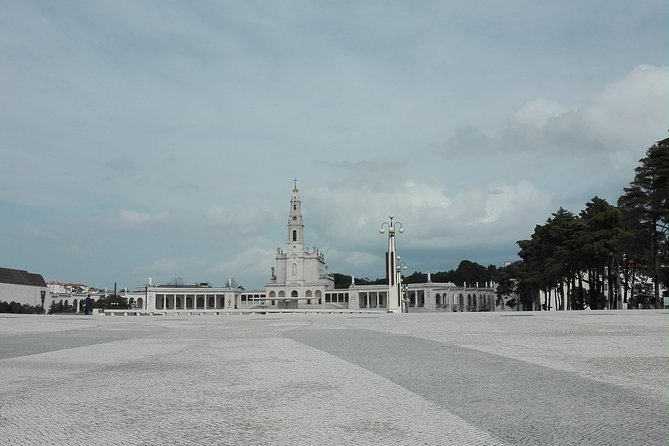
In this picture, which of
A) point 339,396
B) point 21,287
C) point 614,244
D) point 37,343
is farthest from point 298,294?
point 339,396

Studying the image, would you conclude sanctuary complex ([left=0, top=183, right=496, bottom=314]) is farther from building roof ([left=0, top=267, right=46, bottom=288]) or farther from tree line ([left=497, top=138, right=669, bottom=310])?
tree line ([left=497, top=138, right=669, bottom=310])

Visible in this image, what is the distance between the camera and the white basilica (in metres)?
142

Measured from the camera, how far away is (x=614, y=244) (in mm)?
54688

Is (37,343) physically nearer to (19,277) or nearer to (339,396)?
(339,396)

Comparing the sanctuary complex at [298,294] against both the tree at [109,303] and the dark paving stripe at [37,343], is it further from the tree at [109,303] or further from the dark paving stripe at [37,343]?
the dark paving stripe at [37,343]

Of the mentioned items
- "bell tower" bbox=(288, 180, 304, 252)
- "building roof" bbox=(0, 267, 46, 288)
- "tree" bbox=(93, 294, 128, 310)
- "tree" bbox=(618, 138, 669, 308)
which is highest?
"bell tower" bbox=(288, 180, 304, 252)

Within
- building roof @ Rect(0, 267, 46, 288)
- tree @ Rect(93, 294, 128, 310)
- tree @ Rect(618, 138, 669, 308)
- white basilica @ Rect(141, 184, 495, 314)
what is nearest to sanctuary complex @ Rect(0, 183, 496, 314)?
white basilica @ Rect(141, 184, 495, 314)

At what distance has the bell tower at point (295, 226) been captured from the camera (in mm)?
150625

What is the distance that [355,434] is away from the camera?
20.8 ft

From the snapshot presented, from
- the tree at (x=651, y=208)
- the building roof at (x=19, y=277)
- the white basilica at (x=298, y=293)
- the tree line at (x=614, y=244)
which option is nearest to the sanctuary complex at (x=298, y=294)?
the white basilica at (x=298, y=293)

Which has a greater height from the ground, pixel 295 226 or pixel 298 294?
pixel 295 226

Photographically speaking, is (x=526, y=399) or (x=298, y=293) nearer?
(x=526, y=399)

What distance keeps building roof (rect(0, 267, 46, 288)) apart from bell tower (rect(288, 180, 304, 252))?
5631 cm

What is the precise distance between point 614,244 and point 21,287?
10638 centimetres
